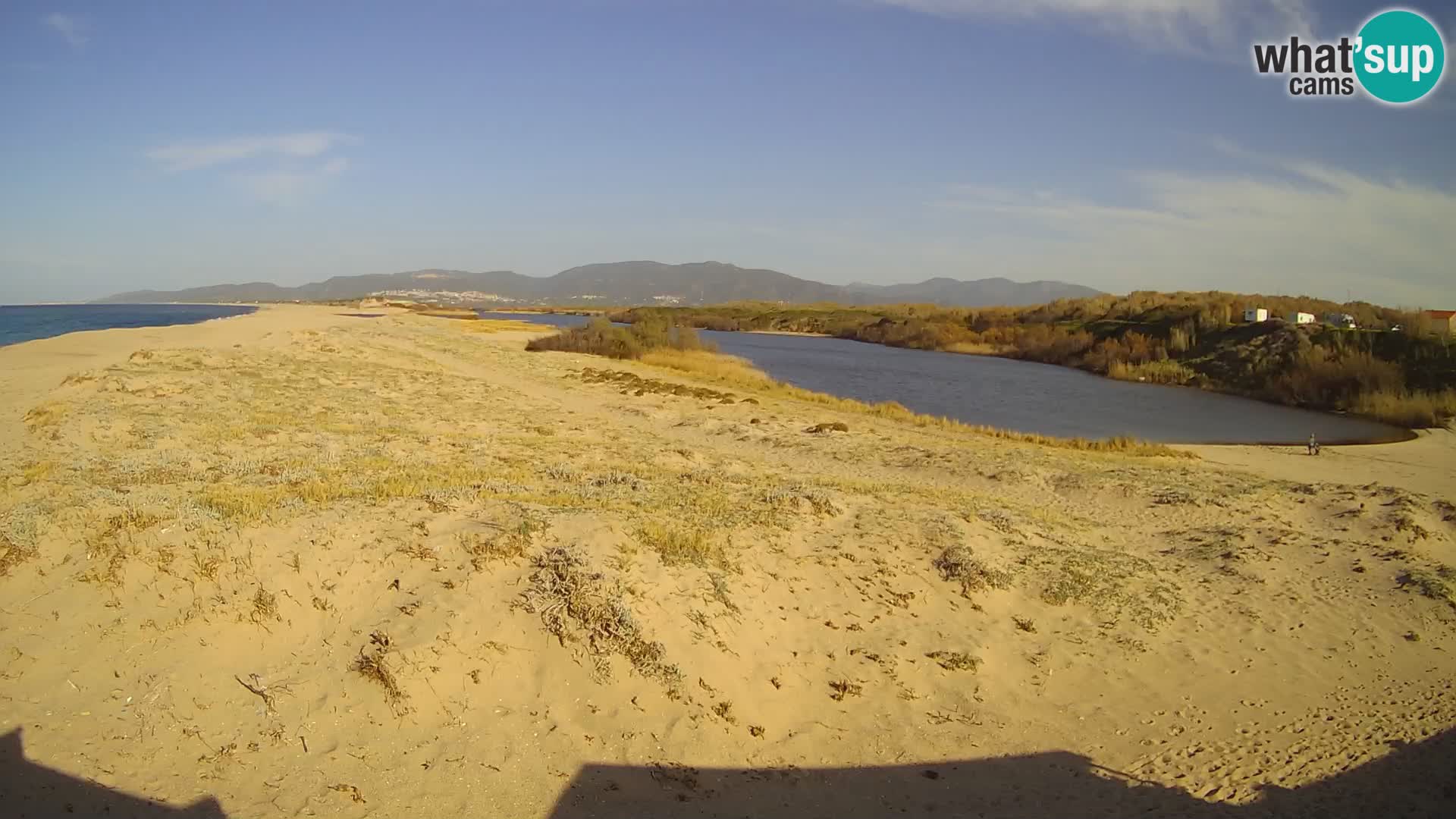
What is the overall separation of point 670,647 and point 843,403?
86.3ft

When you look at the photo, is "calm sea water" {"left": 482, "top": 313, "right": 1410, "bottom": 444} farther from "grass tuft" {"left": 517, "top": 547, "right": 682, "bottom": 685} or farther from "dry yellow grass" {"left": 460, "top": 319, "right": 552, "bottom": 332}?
"grass tuft" {"left": 517, "top": 547, "right": 682, "bottom": 685}

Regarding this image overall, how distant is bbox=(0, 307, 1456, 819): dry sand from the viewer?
18.9 feet

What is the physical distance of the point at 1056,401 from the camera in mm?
40531

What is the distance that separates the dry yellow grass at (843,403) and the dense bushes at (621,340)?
1.44 metres

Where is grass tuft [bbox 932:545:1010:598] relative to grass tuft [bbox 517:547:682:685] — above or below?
below

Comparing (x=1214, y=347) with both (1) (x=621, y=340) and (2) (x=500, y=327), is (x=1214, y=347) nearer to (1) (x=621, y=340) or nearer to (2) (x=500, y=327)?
(1) (x=621, y=340)

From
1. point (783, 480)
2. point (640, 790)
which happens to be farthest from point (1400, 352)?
point (640, 790)

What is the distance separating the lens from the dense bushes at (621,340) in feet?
163

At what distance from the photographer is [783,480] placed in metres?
14.3

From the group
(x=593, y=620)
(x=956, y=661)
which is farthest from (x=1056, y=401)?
(x=593, y=620)

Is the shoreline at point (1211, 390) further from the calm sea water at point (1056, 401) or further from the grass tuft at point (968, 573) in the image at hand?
the grass tuft at point (968, 573)

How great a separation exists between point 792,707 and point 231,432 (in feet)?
40.4

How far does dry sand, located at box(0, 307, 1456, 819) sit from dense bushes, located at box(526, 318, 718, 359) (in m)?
36.2

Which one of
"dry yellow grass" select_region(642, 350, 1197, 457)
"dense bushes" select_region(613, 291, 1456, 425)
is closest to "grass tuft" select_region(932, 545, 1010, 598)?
"dry yellow grass" select_region(642, 350, 1197, 457)
